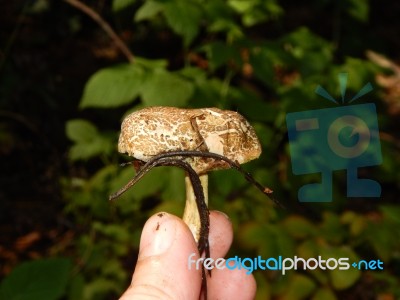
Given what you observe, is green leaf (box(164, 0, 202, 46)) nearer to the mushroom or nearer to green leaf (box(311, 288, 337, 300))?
the mushroom

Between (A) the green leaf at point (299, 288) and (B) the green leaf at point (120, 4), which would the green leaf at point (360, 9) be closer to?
(B) the green leaf at point (120, 4)

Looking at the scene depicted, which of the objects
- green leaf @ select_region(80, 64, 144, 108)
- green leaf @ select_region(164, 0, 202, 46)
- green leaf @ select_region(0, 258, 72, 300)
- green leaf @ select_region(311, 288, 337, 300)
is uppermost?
green leaf @ select_region(164, 0, 202, 46)

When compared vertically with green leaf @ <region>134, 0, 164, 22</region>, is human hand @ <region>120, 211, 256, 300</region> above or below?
below

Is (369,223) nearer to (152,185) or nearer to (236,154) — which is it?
(152,185)

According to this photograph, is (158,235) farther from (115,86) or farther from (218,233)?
(115,86)

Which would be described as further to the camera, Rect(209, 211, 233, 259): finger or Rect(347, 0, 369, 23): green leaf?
Rect(347, 0, 369, 23): green leaf

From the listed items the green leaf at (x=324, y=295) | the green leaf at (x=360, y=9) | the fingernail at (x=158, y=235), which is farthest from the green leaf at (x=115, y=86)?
the green leaf at (x=360, y=9)

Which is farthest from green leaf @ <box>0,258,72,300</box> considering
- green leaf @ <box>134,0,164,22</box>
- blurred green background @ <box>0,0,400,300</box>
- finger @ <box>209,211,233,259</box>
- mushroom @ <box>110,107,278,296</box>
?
green leaf @ <box>134,0,164,22</box>
